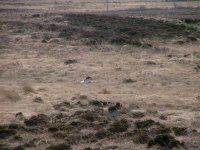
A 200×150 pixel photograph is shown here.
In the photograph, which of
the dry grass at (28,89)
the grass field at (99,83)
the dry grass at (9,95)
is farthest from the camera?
the dry grass at (28,89)

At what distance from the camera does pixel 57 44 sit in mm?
29734

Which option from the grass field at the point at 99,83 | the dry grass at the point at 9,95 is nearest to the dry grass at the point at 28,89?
the grass field at the point at 99,83

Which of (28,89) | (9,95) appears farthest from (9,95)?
(28,89)

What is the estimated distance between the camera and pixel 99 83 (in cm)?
2116

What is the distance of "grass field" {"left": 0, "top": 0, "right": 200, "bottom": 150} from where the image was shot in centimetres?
1403

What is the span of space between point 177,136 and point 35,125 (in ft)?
14.3

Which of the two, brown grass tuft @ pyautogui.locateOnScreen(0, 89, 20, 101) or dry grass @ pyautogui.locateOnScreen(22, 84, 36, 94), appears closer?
brown grass tuft @ pyautogui.locateOnScreen(0, 89, 20, 101)

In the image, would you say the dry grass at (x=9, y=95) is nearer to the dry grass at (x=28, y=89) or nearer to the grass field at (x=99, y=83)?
the grass field at (x=99, y=83)

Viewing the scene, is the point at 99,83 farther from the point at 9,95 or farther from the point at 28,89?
the point at 9,95

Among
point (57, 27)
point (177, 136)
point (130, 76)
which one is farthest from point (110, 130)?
point (57, 27)

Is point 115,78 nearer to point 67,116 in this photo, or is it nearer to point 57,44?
point 67,116

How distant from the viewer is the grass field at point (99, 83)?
14.0m

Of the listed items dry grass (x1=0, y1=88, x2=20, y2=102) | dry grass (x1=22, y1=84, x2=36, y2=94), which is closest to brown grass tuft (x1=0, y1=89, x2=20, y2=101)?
dry grass (x1=0, y1=88, x2=20, y2=102)

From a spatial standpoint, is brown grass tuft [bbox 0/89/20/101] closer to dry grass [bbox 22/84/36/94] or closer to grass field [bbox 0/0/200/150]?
grass field [bbox 0/0/200/150]
